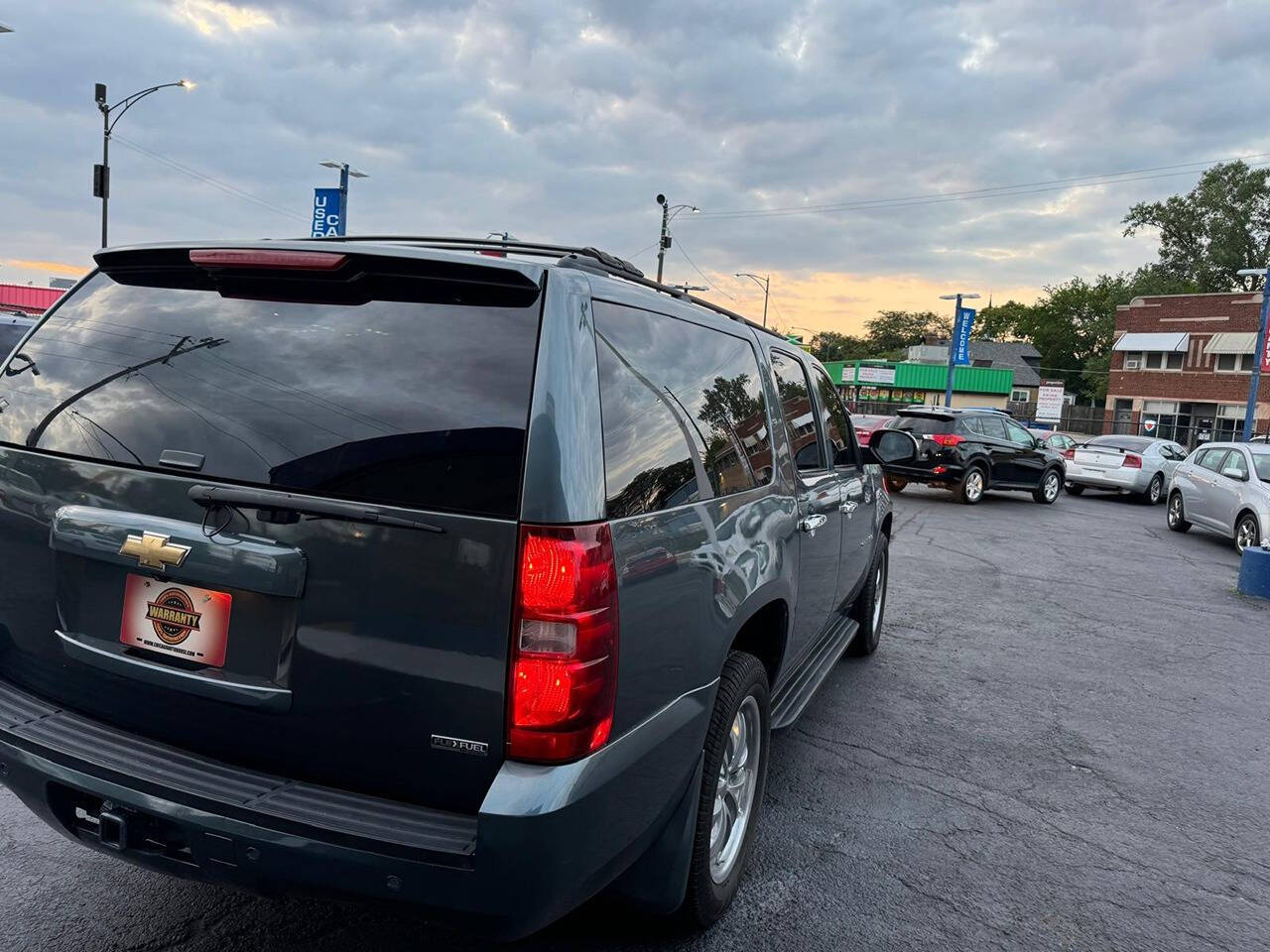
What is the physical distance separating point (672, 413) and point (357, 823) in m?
1.30

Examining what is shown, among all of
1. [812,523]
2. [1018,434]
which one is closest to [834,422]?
[812,523]

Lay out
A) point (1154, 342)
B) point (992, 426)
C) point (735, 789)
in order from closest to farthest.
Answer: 1. point (735, 789)
2. point (992, 426)
3. point (1154, 342)

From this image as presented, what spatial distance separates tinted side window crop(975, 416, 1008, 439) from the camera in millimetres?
16547

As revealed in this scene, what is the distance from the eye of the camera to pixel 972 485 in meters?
16.5

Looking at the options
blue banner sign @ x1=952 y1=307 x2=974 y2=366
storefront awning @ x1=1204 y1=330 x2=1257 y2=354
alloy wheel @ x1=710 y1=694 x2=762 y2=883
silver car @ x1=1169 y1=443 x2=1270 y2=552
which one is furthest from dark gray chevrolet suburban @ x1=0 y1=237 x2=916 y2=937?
storefront awning @ x1=1204 y1=330 x2=1257 y2=354

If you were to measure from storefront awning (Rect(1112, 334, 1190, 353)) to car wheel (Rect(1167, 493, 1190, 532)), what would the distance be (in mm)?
39817

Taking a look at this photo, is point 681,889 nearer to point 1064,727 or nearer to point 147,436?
point 147,436

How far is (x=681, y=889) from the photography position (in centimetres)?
244

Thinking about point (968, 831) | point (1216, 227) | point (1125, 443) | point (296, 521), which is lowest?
point (968, 831)

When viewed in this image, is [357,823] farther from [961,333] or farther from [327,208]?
[961,333]

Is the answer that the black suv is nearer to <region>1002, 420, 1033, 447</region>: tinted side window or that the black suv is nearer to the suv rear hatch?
<region>1002, 420, 1033, 447</region>: tinted side window

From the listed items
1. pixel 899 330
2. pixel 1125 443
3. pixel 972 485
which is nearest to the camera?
pixel 972 485

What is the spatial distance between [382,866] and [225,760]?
21.2 inches

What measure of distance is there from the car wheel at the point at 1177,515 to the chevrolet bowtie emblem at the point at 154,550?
15.5 metres
